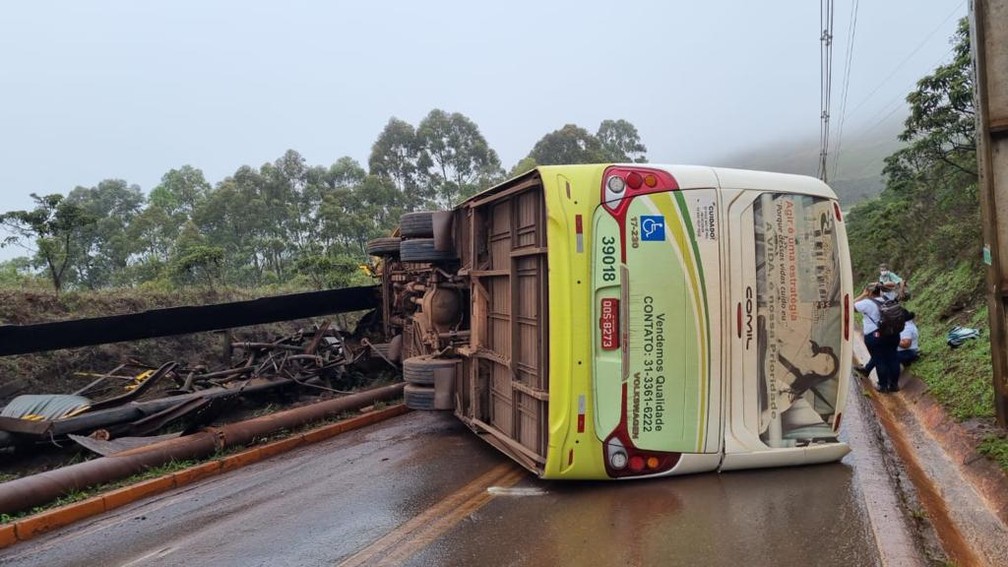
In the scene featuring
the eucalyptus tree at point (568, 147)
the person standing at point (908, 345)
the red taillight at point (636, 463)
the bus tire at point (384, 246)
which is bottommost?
the red taillight at point (636, 463)

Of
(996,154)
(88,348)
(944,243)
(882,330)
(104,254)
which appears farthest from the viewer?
(104,254)

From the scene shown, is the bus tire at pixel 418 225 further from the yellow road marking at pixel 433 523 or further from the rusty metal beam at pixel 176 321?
the rusty metal beam at pixel 176 321

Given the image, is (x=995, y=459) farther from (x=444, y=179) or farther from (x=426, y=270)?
(x=444, y=179)

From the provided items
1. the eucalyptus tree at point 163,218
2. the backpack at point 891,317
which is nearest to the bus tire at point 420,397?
the backpack at point 891,317

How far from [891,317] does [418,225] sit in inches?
218

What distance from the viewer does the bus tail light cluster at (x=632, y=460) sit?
3791 mm

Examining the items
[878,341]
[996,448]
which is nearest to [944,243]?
[878,341]

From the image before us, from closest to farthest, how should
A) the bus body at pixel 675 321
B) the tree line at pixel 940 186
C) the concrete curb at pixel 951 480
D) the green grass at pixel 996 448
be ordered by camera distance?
the concrete curb at pixel 951 480 < the bus body at pixel 675 321 < the green grass at pixel 996 448 < the tree line at pixel 940 186

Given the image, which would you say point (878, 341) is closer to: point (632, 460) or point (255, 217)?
point (632, 460)

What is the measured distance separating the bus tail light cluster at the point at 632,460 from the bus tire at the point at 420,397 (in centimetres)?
214

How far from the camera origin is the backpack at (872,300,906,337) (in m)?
6.53

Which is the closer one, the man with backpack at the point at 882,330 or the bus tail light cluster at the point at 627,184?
the bus tail light cluster at the point at 627,184

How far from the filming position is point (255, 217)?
2312 centimetres

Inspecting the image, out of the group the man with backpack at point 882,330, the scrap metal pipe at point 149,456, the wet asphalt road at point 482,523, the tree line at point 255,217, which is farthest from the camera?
the tree line at point 255,217
